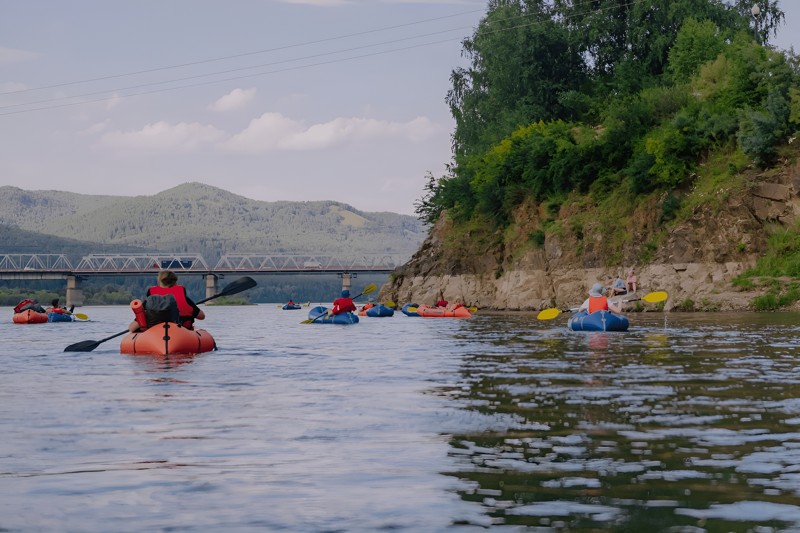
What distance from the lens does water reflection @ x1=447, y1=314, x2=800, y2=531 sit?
6.93 meters

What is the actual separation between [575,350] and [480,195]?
5109 cm

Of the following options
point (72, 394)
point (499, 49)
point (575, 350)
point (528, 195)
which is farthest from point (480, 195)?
point (72, 394)

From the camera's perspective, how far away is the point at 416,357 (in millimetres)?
23266

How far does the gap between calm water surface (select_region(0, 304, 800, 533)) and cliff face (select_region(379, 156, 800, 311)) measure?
3517 centimetres

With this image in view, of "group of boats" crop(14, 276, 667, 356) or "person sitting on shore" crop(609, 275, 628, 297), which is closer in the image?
"group of boats" crop(14, 276, 667, 356)

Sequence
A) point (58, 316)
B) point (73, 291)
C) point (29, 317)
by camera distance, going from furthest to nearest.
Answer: point (73, 291)
point (58, 316)
point (29, 317)

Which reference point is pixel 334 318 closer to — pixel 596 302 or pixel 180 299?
pixel 596 302

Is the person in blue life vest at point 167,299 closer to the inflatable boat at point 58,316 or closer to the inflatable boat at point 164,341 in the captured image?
the inflatable boat at point 164,341

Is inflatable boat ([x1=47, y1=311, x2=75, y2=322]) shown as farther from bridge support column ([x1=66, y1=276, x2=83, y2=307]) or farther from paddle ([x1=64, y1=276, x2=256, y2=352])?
bridge support column ([x1=66, y1=276, x2=83, y2=307])

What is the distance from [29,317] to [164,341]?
3739 cm

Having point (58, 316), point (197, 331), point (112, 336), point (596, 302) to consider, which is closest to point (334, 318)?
point (596, 302)

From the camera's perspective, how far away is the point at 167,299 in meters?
22.7

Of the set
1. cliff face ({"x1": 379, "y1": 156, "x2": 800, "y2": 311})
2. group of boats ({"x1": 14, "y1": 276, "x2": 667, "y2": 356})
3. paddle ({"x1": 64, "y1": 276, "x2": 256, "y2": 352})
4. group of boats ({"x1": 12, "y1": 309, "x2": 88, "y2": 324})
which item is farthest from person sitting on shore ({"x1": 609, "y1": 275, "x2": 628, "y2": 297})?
group of boats ({"x1": 12, "y1": 309, "x2": 88, "y2": 324})

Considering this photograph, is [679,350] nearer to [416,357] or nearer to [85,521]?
[416,357]
